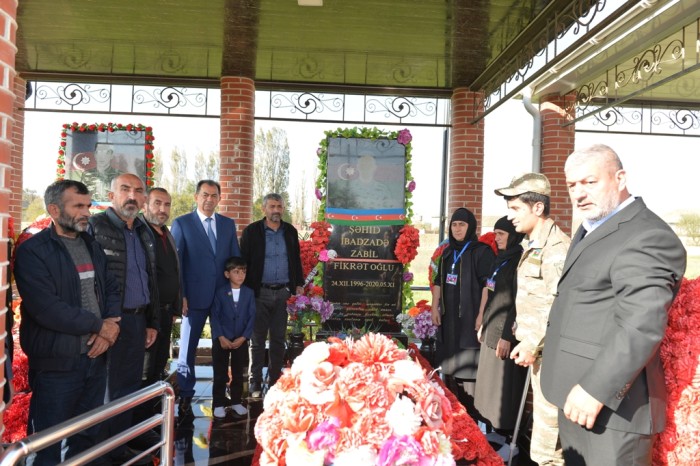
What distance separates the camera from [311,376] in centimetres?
130

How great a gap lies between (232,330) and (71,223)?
1963 mm

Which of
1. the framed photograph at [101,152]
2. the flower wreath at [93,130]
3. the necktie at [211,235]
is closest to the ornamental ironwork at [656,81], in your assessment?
the necktie at [211,235]

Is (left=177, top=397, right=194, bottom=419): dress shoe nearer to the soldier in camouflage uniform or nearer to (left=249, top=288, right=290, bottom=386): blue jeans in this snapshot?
(left=249, top=288, right=290, bottom=386): blue jeans

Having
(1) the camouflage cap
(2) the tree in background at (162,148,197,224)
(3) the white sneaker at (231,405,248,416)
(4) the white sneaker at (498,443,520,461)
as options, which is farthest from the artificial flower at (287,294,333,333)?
(2) the tree in background at (162,148,197,224)

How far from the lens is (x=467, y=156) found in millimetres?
6996

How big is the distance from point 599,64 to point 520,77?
7.22 ft

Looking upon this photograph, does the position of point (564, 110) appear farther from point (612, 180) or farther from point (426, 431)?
point (426, 431)

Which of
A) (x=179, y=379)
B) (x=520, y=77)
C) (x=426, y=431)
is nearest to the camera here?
(x=426, y=431)

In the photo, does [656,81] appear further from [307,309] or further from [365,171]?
[307,309]

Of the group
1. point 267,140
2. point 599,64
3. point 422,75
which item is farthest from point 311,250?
point 267,140

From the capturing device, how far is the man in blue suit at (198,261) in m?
4.56

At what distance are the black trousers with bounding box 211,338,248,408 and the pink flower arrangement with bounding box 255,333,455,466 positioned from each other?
3.44 metres

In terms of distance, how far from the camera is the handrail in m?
1.22

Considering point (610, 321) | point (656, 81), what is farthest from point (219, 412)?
point (656, 81)
